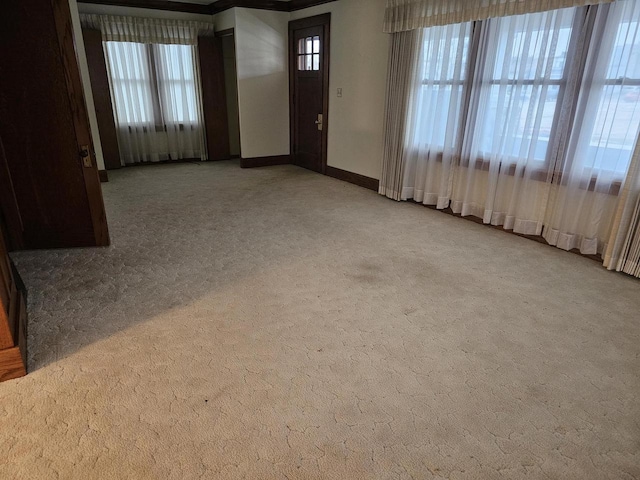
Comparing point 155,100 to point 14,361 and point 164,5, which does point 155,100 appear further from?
point 14,361

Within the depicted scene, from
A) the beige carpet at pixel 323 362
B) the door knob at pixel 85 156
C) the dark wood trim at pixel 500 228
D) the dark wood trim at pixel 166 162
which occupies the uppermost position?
the door knob at pixel 85 156

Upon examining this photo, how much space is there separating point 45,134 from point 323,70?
3.99 meters

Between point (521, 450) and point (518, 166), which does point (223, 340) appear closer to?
point (521, 450)

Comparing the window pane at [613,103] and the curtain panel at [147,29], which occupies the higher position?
the curtain panel at [147,29]

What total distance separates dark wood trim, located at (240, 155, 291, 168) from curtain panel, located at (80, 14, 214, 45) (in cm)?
209

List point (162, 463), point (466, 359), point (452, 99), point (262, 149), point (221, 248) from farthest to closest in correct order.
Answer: point (262, 149) < point (452, 99) < point (221, 248) < point (466, 359) < point (162, 463)

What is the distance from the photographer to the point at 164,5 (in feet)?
20.9

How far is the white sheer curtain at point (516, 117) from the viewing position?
340 cm

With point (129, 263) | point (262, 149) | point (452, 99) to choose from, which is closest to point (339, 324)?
point (129, 263)

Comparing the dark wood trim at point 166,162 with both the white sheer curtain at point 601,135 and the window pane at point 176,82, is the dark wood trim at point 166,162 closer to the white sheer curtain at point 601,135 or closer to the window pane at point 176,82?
the window pane at point 176,82

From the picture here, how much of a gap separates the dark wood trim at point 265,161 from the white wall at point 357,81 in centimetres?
134

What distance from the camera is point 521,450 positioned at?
1.64 meters

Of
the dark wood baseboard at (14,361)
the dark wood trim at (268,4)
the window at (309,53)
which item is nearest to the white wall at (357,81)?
the dark wood trim at (268,4)

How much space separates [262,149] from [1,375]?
552 cm
